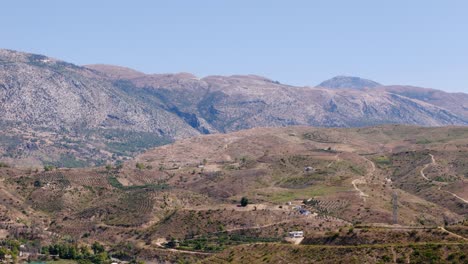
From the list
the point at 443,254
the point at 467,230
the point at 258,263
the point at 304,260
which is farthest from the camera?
the point at 258,263

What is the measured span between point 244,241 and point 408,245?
84275 millimetres

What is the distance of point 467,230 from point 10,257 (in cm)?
13056

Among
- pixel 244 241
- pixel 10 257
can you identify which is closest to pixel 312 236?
pixel 244 241

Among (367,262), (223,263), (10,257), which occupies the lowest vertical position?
(10,257)

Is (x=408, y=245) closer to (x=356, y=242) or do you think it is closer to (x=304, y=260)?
(x=356, y=242)

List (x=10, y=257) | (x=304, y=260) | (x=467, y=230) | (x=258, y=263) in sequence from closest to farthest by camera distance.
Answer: (x=467, y=230) → (x=304, y=260) → (x=258, y=263) → (x=10, y=257)

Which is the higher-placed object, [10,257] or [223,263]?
[223,263]

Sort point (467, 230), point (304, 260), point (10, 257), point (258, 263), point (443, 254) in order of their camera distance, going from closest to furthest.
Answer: point (443, 254) → point (467, 230) → point (304, 260) → point (258, 263) → point (10, 257)

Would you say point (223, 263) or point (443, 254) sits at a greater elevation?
point (443, 254)

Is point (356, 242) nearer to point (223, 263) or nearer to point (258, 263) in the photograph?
point (258, 263)

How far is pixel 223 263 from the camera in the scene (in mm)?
146875

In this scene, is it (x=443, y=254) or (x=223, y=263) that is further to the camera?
(x=223, y=263)

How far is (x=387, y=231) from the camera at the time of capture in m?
131

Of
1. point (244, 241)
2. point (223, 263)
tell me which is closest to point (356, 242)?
point (223, 263)
